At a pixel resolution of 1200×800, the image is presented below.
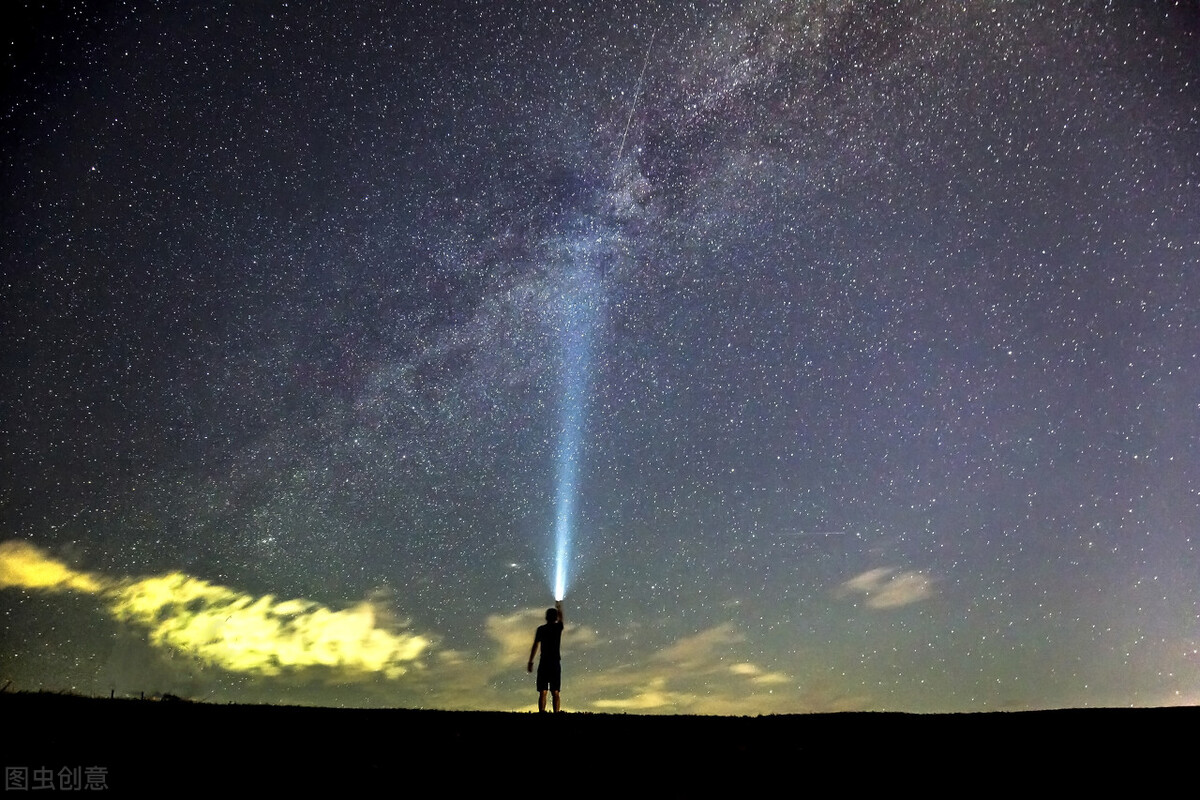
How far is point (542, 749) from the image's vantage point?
6.48 meters

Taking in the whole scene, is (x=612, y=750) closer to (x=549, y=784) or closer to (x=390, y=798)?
(x=549, y=784)

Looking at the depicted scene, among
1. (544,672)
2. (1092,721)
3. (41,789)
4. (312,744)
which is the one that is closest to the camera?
(41,789)

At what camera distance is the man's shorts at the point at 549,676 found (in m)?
11.8

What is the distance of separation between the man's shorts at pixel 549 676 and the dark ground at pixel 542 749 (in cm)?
370

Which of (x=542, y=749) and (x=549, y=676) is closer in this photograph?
(x=542, y=749)

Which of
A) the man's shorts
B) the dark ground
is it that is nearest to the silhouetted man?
the man's shorts

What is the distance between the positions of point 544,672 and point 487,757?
5800 millimetres

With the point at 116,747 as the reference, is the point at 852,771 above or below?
below

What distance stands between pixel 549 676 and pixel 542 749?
5473mm

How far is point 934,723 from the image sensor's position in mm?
8102

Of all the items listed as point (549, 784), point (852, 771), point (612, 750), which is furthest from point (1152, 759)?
point (549, 784)

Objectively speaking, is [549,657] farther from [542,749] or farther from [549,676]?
[542,749]

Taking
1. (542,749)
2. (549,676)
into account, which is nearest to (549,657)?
(549,676)

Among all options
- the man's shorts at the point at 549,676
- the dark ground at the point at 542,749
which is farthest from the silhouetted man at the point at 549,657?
the dark ground at the point at 542,749
